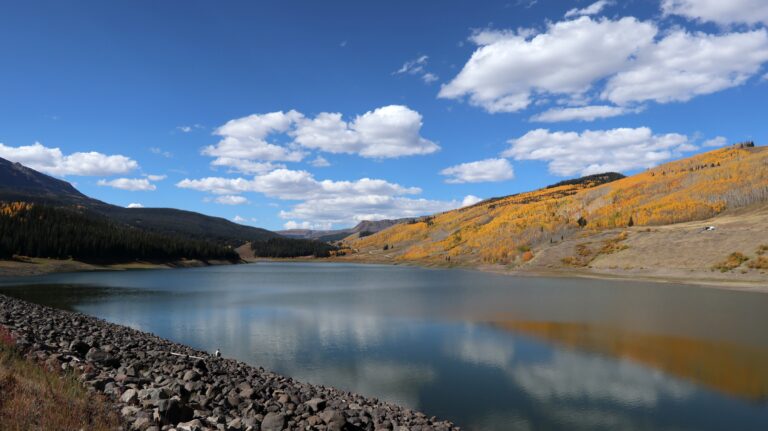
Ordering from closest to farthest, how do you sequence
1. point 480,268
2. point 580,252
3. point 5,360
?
point 5,360 → point 580,252 → point 480,268

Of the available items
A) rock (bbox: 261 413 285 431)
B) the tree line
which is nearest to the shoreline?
the tree line

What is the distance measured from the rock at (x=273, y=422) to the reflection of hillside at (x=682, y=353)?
23148 millimetres

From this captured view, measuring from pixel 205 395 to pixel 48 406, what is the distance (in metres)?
7.38

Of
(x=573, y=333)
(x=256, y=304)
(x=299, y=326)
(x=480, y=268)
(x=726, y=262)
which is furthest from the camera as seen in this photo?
(x=480, y=268)

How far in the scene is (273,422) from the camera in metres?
14.3

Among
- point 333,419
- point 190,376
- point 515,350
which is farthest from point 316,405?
point 515,350

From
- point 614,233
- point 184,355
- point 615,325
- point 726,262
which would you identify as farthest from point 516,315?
point 614,233

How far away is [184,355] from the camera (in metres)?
26.5

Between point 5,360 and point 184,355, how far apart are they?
12.1 meters

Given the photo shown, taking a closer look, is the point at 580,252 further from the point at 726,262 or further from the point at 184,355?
the point at 184,355

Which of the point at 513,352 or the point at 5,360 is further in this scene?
the point at 513,352

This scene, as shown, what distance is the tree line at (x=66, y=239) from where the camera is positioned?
412ft

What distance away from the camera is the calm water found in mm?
20891

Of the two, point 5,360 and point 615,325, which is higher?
point 5,360
